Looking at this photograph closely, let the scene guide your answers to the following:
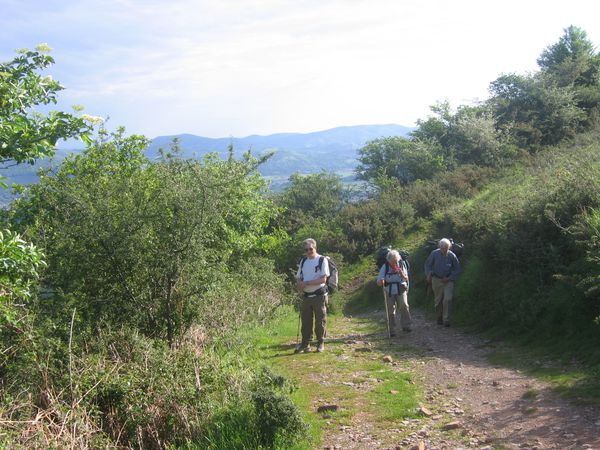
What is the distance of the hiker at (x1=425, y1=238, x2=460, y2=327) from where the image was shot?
12172 mm

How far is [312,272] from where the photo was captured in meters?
10.5

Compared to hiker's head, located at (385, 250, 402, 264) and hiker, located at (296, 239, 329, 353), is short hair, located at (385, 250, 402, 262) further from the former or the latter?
hiker, located at (296, 239, 329, 353)

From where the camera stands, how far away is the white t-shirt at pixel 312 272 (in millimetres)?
10500

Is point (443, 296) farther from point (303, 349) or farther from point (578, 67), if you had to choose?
point (578, 67)

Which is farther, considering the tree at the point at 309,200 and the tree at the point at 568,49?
the tree at the point at 568,49

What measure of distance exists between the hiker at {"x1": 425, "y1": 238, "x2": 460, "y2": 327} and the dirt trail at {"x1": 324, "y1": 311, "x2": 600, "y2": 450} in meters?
3.12

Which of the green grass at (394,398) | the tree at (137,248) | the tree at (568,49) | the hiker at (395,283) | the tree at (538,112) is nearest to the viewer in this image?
the green grass at (394,398)

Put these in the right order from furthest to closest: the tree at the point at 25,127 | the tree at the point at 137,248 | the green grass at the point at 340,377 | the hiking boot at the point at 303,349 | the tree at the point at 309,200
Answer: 1. the tree at the point at 309,200
2. the hiking boot at the point at 303,349
3. the tree at the point at 137,248
4. the green grass at the point at 340,377
5. the tree at the point at 25,127

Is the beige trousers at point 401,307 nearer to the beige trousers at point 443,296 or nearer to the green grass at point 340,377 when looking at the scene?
the green grass at point 340,377

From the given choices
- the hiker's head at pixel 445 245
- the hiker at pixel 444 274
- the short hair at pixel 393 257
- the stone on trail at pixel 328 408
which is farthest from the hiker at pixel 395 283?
the stone on trail at pixel 328 408

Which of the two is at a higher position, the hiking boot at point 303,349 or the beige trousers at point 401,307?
the beige trousers at point 401,307

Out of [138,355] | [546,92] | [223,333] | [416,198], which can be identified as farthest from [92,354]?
[546,92]

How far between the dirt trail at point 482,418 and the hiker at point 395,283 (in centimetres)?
274

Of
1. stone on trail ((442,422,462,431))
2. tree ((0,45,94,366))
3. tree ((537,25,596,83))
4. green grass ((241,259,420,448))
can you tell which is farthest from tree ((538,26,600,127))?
tree ((0,45,94,366))
